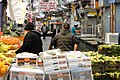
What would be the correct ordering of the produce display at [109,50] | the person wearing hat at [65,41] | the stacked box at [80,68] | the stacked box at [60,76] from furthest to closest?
1. the person wearing hat at [65,41]
2. the produce display at [109,50]
3. the stacked box at [80,68]
4. the stacked box at [60,76]

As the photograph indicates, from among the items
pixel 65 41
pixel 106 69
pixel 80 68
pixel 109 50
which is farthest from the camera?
pixel 65 41

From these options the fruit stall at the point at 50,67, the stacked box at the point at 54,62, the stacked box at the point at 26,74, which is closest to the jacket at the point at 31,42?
the fruit stall at the point at 50,67

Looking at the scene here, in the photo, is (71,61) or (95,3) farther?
(95,3)

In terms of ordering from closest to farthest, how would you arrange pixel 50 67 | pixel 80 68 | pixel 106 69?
pixel 50 67 < pixel 80 68 < pixel 106 69

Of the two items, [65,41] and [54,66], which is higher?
[54,66]

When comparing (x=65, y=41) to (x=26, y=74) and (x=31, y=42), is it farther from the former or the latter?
(x=26, y=74)

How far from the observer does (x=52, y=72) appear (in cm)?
543

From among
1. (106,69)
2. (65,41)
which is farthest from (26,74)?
(65,41)

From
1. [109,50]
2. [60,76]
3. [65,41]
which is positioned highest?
[60,76]

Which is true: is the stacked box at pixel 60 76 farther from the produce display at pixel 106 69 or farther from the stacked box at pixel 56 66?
the produce display at pixel 106 69

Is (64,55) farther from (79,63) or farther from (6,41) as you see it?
(6,41)

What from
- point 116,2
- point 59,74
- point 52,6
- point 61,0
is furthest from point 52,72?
point 61,0

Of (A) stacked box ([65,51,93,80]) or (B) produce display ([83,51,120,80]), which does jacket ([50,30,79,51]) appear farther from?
(A) stacked box ([65,51,93,80])

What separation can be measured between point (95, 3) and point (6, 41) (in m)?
16.4
